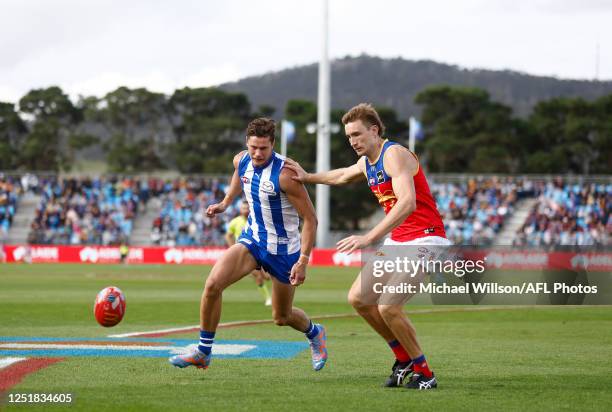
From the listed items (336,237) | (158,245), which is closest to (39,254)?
(158,245)

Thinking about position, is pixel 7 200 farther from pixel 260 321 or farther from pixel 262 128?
pixel 262 128

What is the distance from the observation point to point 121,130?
104m

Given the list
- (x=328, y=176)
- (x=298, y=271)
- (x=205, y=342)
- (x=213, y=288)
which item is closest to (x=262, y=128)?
(x=328, y=176)

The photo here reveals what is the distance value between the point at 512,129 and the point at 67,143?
142 feet

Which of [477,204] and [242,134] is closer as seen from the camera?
[477,204]

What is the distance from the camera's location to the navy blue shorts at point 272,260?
33.3 ft

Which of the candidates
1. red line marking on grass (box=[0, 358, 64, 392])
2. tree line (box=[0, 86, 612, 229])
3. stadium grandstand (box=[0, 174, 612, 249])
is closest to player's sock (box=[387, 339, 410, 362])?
red line marking on grass (box=[0, 358, 64, 392])

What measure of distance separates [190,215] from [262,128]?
149 ft

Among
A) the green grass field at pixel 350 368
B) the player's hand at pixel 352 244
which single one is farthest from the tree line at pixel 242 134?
the player's hand at pixel 352 244

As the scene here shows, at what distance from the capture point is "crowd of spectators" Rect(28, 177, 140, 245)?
5178cm

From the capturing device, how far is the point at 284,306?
10320mm

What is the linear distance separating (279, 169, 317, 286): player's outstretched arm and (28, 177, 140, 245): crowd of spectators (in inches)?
1644

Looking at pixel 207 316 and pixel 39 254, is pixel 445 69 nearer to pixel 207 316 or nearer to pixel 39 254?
pixel 39 254

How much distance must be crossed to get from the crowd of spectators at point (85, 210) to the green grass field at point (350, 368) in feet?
99.9
